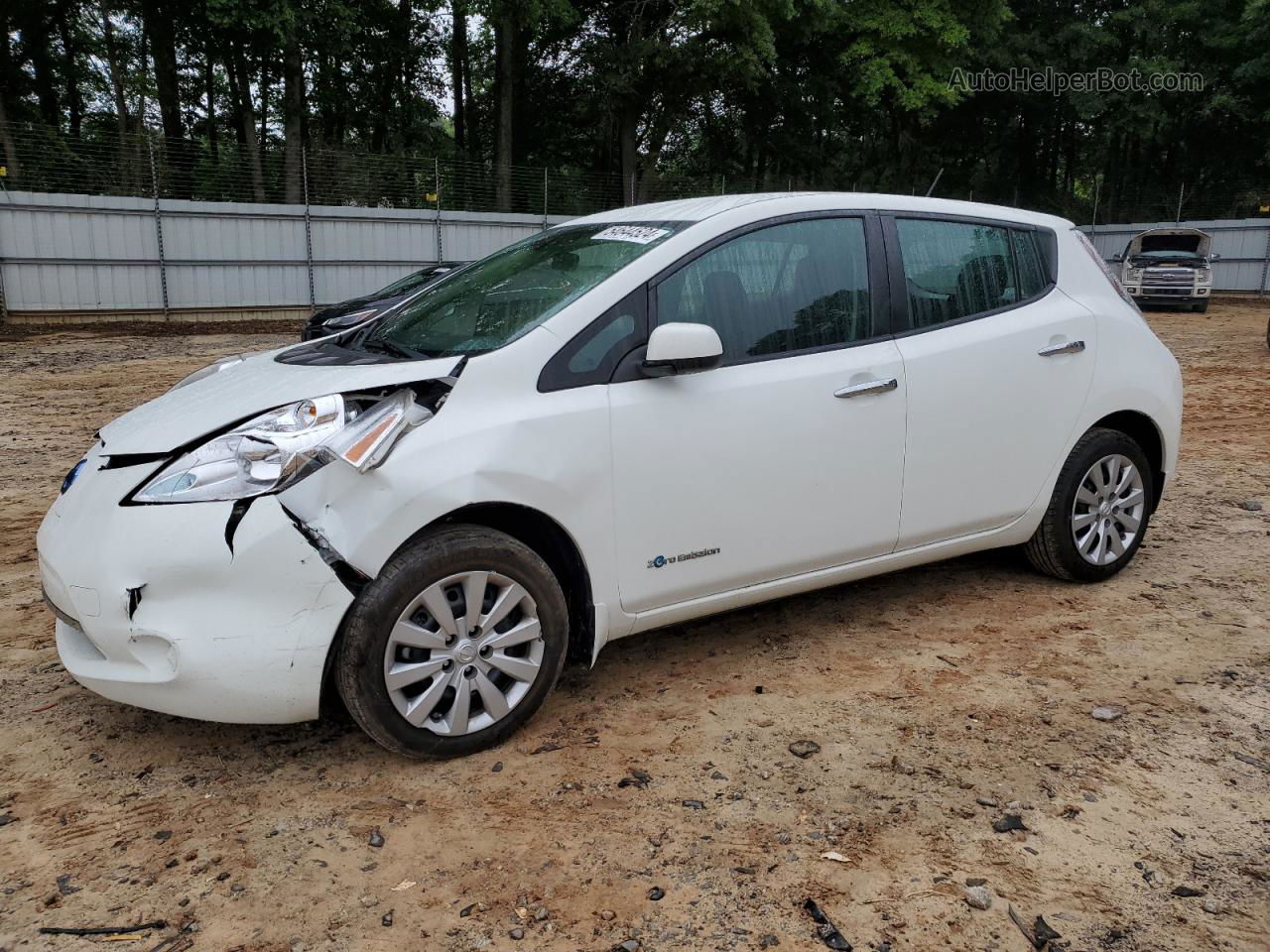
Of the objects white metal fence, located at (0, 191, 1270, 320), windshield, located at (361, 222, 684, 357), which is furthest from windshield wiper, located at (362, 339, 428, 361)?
white metal fence, located at (0, 191, 1270, 320)

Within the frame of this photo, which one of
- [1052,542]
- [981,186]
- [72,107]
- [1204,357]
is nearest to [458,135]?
[72,107]

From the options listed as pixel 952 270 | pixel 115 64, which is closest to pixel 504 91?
pixel 115 64

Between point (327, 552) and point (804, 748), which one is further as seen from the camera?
point (804, 748)

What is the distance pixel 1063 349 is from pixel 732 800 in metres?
2.51

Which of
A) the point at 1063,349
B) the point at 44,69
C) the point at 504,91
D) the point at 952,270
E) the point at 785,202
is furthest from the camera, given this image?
the point at 44,69

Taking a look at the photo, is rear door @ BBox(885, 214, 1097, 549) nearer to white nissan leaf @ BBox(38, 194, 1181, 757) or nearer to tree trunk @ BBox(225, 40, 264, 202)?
white nissan leaf @ BBox(38, 194, 1181, 757)

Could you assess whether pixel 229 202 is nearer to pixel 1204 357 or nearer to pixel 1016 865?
pixel 1204 357

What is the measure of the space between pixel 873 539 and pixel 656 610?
3.15ft

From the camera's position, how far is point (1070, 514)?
14.4 ft

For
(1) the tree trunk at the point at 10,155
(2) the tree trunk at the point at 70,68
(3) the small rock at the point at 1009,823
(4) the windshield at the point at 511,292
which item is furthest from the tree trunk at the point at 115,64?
(3) the small rock at the point at 1009,823

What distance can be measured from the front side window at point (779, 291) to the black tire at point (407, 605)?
3.14 feet

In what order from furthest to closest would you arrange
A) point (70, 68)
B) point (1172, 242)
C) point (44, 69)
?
point (70, 68)
point (44, 69)
point (1172, 242)

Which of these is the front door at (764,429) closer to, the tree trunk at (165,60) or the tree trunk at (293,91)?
the tree trunk at (293,91)

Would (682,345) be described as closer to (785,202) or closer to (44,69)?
(785,202)
